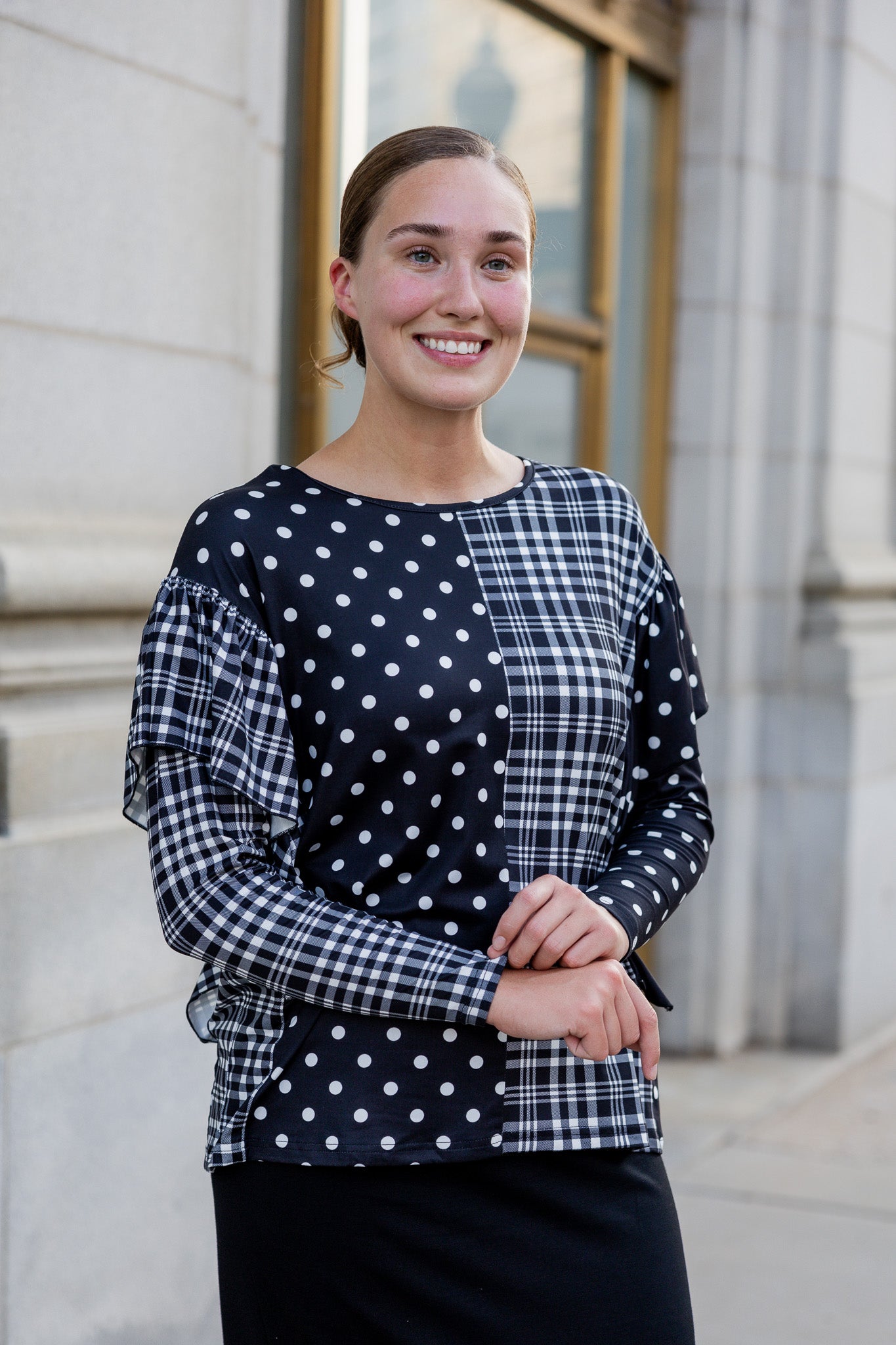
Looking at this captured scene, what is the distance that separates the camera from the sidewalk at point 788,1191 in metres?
3.89

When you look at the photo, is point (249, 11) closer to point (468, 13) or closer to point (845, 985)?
point (468, 13)

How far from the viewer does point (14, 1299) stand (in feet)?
9.27

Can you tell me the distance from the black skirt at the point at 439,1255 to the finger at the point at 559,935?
0.85 ft

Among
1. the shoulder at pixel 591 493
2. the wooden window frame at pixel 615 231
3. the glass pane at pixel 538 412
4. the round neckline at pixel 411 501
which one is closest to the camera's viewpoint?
the round neckline at pixel 411 501

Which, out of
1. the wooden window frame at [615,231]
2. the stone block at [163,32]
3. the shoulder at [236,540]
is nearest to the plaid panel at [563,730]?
the shoulder at [236,540]

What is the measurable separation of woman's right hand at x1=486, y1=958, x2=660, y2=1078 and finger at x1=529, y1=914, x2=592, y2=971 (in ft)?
0.05

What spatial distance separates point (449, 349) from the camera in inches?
71.2

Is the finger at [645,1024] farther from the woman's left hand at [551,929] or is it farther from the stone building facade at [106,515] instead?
the stone building facade at [106,515]

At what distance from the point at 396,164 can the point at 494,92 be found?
3.60 meters

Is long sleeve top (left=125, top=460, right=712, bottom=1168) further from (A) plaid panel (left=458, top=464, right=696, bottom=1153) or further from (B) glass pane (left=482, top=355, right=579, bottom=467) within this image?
(B) glass pane (left=482, top=355, right=579, bottom=467)

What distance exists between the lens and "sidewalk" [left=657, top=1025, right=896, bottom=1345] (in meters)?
3.89

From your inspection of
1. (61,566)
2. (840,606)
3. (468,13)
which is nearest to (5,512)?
(61,566)

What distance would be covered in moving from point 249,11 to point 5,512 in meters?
1.25

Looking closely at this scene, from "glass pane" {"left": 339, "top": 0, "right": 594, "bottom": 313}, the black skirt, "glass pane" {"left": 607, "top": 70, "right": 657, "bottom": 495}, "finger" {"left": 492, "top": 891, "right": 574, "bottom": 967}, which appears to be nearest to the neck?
"finger" {"left": 492, "top": 891, "right": 574, "bottom": 967}
